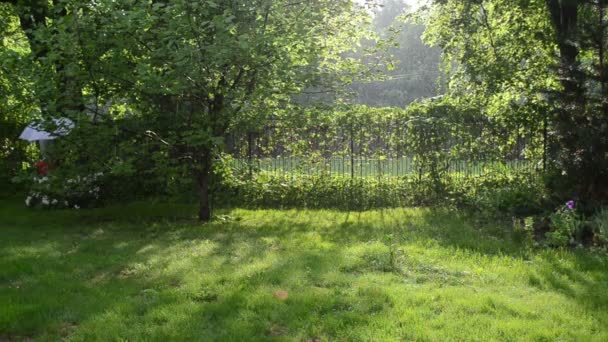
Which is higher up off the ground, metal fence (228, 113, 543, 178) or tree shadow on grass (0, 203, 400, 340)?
metal fence (228, 113, 543, 178)

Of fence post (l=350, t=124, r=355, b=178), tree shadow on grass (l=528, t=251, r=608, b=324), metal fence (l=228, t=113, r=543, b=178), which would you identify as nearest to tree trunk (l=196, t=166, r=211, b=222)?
metal fence (l=228, t=113, r=543, b=178)

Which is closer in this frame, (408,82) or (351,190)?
(351,190)

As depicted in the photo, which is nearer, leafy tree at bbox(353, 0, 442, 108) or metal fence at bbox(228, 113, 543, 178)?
metal fence at bbox(228, 113, 543, 178)

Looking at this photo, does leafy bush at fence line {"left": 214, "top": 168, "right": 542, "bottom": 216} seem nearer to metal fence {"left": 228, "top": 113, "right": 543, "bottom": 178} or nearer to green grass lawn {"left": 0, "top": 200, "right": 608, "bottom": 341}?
metal fence {"left": 228, "top": 113, "right": 543, "bottom": 178}

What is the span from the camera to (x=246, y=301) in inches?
187

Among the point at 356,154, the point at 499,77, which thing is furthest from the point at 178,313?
the point at 499,77

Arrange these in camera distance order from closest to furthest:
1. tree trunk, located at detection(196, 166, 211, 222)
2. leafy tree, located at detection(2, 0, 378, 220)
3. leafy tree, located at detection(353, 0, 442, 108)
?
leafy tree, located at detection(2, 0, 378, 220) → tree trunk, located at detection(196, 166, 211, 222) → leafy tree, located at detection(353, 0, 442, 108)

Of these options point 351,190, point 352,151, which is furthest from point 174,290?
point 352,151

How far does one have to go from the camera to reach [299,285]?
5.22 meters

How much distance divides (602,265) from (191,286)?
15.3 feet

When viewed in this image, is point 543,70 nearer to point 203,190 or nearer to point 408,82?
point 203,190

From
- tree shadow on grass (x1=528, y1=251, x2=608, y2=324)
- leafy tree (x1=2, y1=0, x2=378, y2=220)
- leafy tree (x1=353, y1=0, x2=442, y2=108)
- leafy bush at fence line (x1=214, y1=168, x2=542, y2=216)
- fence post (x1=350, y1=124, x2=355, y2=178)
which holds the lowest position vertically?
tree shadow on grass (x1=528, y1=251, x2=608, y2=324)

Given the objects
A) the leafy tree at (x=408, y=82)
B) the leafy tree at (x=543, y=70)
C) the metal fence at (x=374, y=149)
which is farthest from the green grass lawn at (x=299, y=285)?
the leafy tree at (x=408, y=82)

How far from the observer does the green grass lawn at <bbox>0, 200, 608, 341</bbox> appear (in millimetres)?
4152
